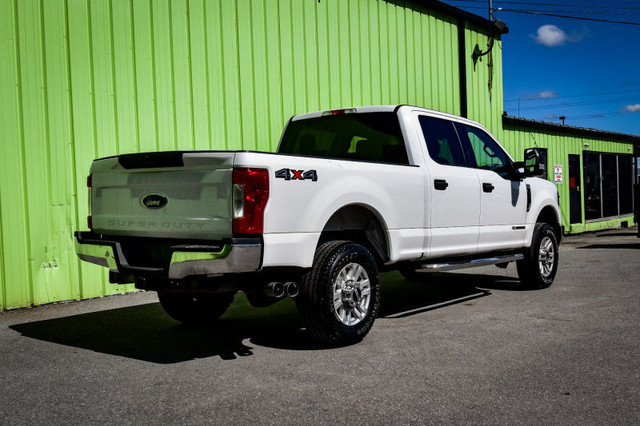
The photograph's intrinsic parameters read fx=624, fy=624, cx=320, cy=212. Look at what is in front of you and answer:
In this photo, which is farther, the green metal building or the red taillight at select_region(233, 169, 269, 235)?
the green metal building

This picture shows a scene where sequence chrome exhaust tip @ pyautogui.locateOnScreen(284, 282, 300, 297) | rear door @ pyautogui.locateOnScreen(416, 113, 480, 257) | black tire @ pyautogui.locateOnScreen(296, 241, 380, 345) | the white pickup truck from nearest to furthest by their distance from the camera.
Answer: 1. the white pickup truck
2. chrome exhaust tip @ pyautogui.locateOnScreen(284, 282, 300, 297)
3. black tire @ pyautogui.locateOnScreen(296, 241, 380, 345)
4. rear door @ pyautogui.locateOnScreen(416, 113, 480, 257)

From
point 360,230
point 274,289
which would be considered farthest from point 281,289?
point 360,230

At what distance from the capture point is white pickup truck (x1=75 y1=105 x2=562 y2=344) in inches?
165

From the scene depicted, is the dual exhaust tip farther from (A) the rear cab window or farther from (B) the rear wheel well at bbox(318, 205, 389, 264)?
(A) the rear cab window

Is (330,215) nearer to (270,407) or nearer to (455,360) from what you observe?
(455,360)

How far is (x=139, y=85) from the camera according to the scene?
8.02 metres

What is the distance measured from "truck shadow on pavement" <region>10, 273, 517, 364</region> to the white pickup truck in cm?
34


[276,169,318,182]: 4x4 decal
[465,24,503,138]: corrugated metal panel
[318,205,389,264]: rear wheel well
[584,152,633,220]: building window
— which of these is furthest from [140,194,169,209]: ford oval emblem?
[584,152,633,220]: building window

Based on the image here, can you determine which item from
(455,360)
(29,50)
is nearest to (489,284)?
(455,360)

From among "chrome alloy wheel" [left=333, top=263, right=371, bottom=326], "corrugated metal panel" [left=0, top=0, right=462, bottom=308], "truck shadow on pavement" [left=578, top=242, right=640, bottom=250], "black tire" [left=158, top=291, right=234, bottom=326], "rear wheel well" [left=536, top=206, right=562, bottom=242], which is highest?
"corrugated metal panel" [left=0, top=0, right=462, bottom=308]

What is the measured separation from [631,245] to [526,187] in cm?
725

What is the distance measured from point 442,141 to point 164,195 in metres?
3.10

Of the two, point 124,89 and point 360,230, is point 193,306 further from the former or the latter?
point 124,89

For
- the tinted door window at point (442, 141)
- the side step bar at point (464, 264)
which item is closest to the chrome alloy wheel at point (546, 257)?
the side step bar at point (464, 264)
